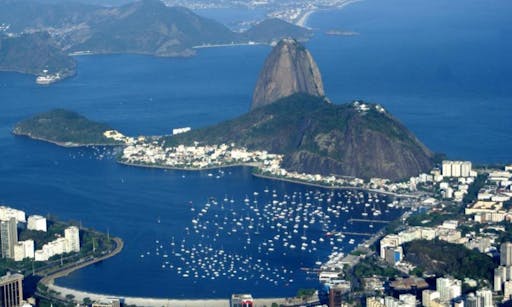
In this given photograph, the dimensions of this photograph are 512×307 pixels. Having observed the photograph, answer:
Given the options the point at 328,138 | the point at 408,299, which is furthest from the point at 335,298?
the point at 328,138

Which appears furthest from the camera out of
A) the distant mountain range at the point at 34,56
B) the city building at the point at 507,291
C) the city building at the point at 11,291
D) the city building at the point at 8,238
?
the distant mountain range at the point at 34,56

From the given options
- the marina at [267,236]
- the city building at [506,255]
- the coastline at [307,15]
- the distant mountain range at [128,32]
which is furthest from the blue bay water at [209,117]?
the city building at [506,255]

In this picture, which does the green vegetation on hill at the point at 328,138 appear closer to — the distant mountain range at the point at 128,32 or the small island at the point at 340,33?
the distant mountain range at the point at 128,32

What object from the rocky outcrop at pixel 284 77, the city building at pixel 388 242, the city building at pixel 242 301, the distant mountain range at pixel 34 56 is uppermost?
the distant mountain range at pixel 34 56

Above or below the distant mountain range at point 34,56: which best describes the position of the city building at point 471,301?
below

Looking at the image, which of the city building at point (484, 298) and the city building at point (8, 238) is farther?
the city building at point (8, 238)

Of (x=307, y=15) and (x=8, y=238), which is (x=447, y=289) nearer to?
(x=8, y=238)

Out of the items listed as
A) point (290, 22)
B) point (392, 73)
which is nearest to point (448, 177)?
point (392, 73)
